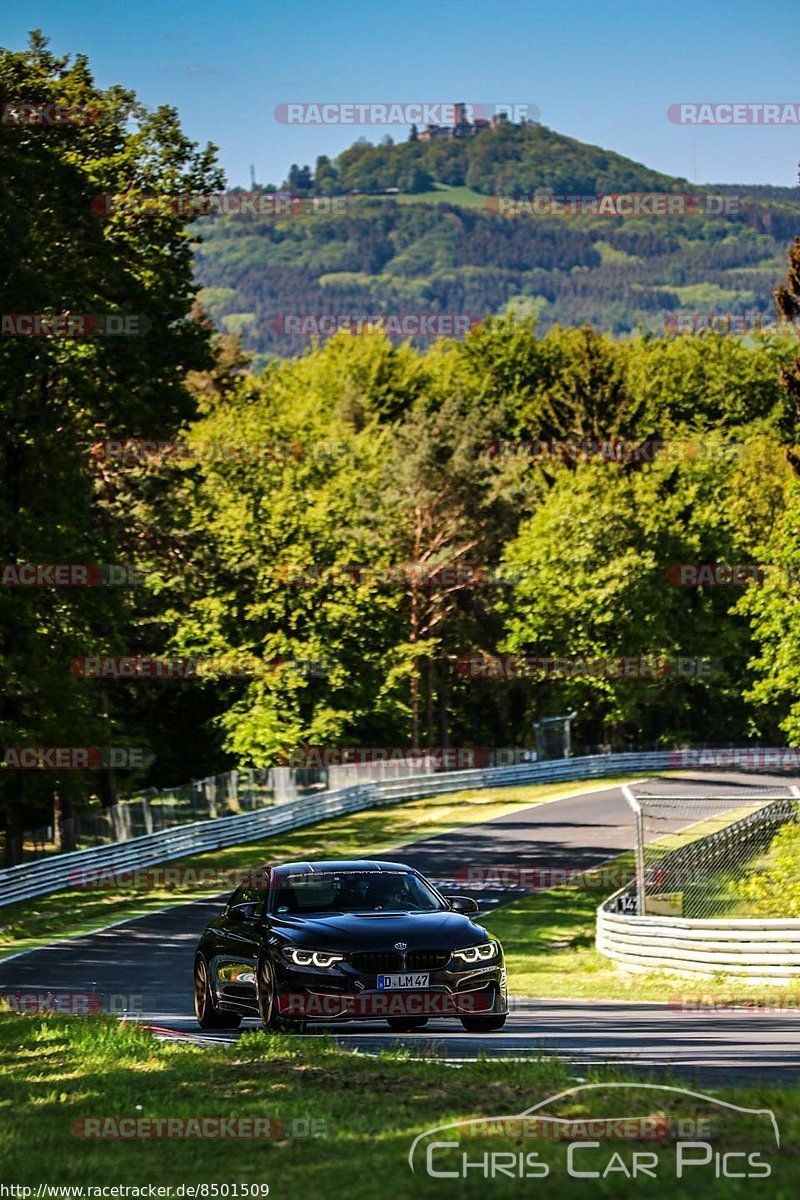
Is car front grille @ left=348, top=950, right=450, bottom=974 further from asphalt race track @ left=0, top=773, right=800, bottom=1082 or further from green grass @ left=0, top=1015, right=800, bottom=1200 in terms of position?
green grass @ left=0, top=1015, right=800, bottom=1200

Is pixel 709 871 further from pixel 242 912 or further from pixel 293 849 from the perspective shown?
pixel 293 849

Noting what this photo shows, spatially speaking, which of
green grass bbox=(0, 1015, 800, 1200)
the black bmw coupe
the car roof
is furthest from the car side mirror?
green grass bbox=(0, 1015, 800, 1200)

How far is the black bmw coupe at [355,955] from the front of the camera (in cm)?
1317

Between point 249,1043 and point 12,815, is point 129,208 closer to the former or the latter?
point 12,815

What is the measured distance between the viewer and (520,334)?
89312 millimetres

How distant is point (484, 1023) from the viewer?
1398 cm

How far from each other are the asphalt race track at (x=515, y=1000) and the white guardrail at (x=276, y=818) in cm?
311

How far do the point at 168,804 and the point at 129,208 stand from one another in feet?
47.2

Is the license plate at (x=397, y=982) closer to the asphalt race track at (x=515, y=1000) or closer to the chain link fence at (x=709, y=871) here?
the asphalt race track at (x=515, y=1000)

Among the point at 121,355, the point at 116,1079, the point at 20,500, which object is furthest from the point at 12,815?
the point at 116,1079

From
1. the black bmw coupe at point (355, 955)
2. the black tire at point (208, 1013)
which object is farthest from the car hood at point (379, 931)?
the black tire at point (208, 1013)

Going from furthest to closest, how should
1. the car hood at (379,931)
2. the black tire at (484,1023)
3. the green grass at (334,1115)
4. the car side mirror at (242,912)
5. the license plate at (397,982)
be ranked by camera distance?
the car side mirror at (242,912) → the black tire at (484,1023) → the car hood at (379,931) → the license plate at (397,982) → the green grass at (334,1115)

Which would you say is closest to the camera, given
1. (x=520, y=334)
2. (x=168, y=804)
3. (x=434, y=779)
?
(x=168, y=804)

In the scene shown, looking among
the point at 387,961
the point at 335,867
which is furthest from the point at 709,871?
the point at 387,961
